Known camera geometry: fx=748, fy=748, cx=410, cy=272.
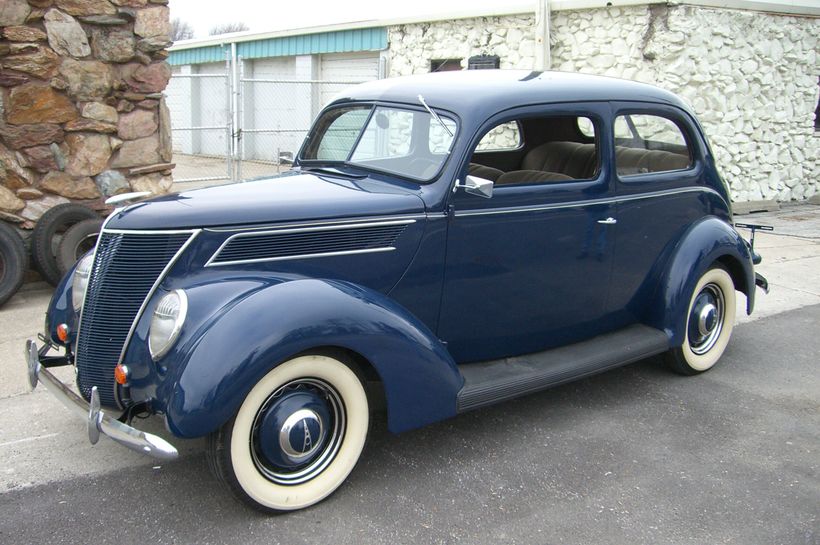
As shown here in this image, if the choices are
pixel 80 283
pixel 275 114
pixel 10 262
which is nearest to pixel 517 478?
pixel 80 283

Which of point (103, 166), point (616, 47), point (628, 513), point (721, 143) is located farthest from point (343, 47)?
point (628, 513)

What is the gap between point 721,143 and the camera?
993 centimetres

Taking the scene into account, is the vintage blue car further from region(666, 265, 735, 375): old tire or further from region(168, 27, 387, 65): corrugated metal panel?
region(168, 27, 387, 65): corrugated metal panel

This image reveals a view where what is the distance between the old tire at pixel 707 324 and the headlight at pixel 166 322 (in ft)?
10.00

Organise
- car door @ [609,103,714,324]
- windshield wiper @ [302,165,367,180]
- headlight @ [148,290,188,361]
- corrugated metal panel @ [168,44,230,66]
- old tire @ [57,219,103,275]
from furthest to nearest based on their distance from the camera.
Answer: corrugated metal panel @ [168,44,230,66] → old tire @ [57,219,103,275] → car door @ [609,103,714,324] → windshield wiper @ [302,165,367,180] → headlight @ [148,290,188,361]

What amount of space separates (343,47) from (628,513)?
12.3m

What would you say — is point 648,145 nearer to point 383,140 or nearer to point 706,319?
point 706,319

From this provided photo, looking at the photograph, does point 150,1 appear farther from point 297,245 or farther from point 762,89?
point 762,89

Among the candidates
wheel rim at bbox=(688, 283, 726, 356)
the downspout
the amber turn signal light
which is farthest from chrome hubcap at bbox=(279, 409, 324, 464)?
the downspout

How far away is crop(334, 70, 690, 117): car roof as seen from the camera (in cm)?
385

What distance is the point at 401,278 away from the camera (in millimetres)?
3541

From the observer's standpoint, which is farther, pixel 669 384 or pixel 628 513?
pixel 669 384

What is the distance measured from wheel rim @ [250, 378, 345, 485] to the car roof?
1600 mm

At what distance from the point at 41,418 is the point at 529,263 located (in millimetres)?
2698
